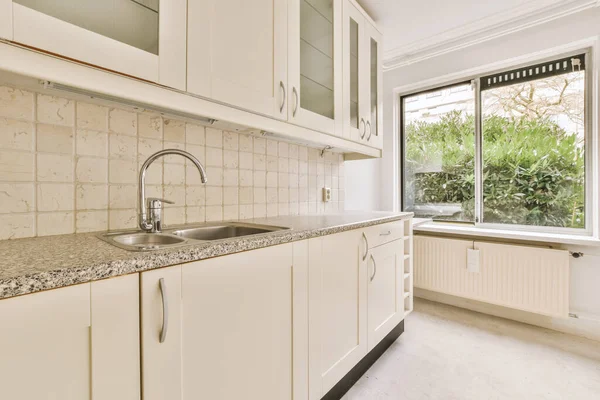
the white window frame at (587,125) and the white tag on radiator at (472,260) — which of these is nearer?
the white window frame at (587,125)

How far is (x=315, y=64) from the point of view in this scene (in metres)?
1.64

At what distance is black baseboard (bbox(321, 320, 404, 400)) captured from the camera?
57.9 inches

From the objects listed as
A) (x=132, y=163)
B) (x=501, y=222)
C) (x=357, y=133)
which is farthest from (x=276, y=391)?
(x=501, y=222)

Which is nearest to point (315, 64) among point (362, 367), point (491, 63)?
point (362, 367)

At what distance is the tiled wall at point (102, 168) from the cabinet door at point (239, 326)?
1.90 feet

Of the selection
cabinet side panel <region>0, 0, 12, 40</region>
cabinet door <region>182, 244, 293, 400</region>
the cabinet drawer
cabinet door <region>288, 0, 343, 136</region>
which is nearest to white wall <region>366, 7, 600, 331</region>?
the cabinet drawer

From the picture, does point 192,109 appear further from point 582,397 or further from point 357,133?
point 582,397

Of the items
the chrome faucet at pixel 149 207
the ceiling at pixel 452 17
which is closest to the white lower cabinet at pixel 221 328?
the chrome faucet at pixel 149 207

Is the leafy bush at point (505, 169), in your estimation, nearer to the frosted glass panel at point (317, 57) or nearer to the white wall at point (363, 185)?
the white wall at point (363, 185)

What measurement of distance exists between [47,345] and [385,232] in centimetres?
167

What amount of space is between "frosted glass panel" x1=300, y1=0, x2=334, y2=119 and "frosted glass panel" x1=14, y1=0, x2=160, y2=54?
780 millimetres

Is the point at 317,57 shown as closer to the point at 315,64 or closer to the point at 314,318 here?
the point at 315,64

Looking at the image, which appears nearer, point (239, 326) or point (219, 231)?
point (239, 326)

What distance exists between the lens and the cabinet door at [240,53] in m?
1.05
